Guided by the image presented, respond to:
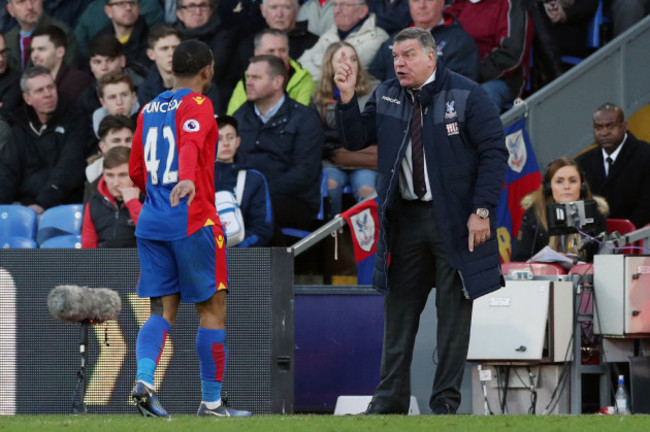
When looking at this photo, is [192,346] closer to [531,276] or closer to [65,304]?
[65,304]

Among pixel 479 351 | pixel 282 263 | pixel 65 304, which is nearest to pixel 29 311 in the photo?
pixel 65 304

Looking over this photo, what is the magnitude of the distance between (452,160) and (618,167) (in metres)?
4.18

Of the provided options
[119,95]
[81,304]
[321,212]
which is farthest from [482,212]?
[119,95]

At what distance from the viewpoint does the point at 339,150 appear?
12016 millimetres

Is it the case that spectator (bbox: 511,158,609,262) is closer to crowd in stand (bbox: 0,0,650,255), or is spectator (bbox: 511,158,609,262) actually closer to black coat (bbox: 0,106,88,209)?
crowd in stand (bbox: 0,0,650,255)

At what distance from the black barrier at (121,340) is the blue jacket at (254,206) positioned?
222 cm

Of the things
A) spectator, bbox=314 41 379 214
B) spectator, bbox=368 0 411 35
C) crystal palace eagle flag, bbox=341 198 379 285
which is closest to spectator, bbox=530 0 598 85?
spectator, bbox=368 0 411 35

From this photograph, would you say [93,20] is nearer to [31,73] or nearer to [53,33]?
[53,33]

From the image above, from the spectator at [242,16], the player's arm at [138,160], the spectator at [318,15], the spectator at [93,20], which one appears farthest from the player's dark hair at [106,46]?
the player's arm at [138,160]

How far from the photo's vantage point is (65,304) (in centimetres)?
795

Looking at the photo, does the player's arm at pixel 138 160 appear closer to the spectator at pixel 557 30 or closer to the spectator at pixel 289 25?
the spectator at pixel 289 25

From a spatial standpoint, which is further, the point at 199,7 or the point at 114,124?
the point at 199,7

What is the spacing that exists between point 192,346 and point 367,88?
160 inches

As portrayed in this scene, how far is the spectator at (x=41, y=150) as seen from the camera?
12.5 meters
